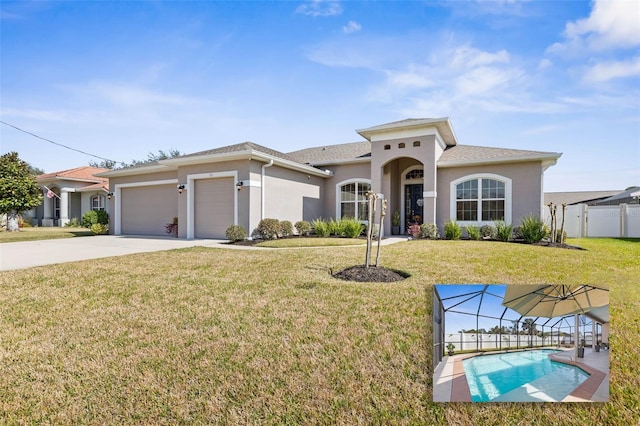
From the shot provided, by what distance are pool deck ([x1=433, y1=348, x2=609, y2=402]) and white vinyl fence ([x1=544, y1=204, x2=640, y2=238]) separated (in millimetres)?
17043

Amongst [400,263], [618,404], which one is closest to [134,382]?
[618,404]

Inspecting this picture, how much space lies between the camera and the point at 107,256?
29.2 ft

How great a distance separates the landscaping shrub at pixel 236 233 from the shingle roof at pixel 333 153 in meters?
6.51

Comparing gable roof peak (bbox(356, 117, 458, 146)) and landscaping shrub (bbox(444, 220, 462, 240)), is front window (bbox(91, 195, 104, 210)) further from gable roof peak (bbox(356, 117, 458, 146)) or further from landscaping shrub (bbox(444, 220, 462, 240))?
landscaping shrub (bbox(444, 220, 462, 240))

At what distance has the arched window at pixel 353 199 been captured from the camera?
54.6 ft

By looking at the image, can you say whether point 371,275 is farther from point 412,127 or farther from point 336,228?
point 412,127

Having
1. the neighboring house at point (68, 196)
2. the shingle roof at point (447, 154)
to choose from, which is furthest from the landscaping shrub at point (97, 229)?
the shingle roof at point (447, 154)

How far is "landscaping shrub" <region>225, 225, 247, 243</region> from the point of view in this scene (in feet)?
40.7

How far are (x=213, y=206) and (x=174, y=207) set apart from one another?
10.9ft

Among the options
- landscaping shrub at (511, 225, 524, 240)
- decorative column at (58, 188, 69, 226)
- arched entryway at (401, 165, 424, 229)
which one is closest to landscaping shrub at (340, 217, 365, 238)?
arched entryway at (401, 165, 424, 229)

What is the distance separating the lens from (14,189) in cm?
2056

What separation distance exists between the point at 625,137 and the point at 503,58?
3334mm

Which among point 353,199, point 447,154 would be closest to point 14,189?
point 353,199

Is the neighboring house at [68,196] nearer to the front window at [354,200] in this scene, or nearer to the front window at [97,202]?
the front window at [97,202]
